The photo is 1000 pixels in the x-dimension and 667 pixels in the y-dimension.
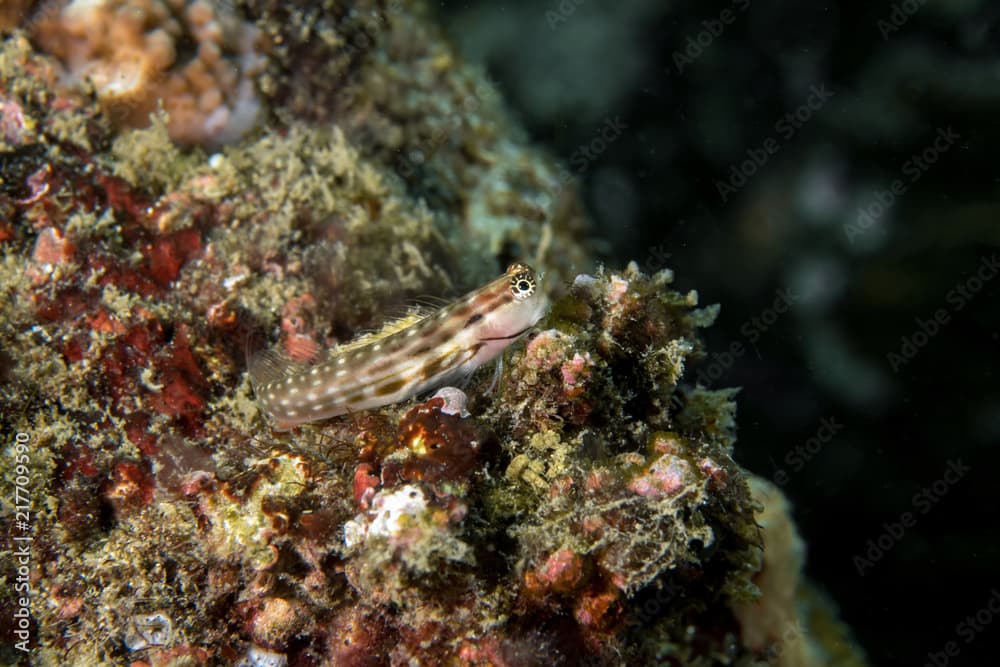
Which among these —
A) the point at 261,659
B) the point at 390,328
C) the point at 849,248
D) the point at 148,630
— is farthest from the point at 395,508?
the point at 849,248

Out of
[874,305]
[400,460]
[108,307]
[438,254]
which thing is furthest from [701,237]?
[108,307]

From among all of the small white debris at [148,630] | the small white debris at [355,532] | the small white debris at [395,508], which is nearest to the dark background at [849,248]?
the small white debris at [395,508]

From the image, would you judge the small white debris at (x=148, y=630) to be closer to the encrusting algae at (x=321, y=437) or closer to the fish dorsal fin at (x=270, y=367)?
the encrusting algae at (x=321, y=437)

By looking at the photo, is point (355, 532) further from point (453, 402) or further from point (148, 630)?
point (148, 630)

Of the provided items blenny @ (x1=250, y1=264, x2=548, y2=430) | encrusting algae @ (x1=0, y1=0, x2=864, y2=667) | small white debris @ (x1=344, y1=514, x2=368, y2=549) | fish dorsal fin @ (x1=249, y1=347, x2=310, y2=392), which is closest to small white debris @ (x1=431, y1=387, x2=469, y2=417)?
encrusting algae @ (x1=0, y1=0, x2=864, y2=667)

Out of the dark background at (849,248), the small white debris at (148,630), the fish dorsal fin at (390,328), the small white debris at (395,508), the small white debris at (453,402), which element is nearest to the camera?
the small white debris at (395,508)

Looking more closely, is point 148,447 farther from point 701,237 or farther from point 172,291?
point 701,237
